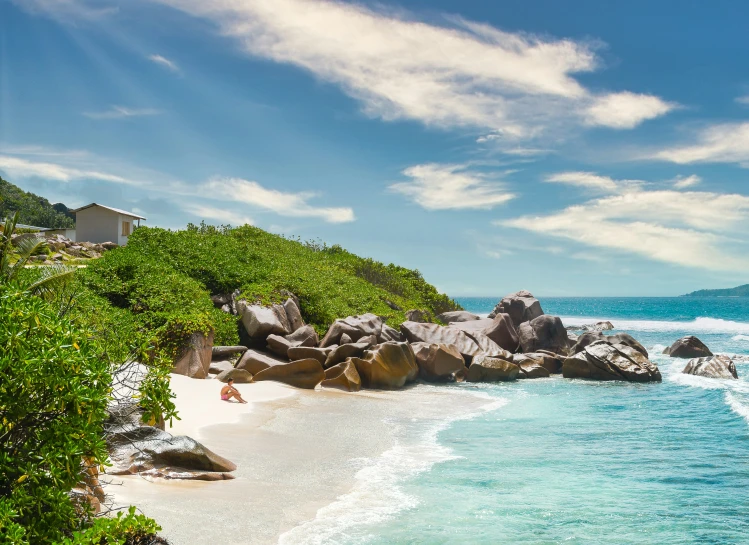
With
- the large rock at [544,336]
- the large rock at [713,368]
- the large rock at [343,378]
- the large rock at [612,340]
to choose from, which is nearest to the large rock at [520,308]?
the large rock at [544,336]

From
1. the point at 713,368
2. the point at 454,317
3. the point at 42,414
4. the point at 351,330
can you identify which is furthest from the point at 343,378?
the point at 454,317

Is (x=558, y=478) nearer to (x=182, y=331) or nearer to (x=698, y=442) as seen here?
(x=698, y=442)

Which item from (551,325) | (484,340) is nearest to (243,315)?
(484,340)

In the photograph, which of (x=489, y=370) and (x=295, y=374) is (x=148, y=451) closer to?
(x=295, y=374)

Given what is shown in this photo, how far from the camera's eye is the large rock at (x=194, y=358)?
61.7 ft

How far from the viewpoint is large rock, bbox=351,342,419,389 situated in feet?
71.1

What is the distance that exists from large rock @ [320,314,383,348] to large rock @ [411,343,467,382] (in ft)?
6.56

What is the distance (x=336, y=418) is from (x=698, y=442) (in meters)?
9.11

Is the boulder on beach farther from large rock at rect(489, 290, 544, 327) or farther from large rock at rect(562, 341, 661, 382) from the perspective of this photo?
large rock at rect(562, 341, 661, 382)

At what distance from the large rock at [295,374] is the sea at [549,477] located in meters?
3.29

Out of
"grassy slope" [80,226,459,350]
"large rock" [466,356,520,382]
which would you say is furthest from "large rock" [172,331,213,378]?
"large rock" [466,356,520,382]

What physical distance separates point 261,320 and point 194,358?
4.90m

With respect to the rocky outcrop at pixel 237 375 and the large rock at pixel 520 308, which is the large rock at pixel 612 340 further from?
the rocky outcrop at pixel 237 375

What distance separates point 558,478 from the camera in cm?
1209
